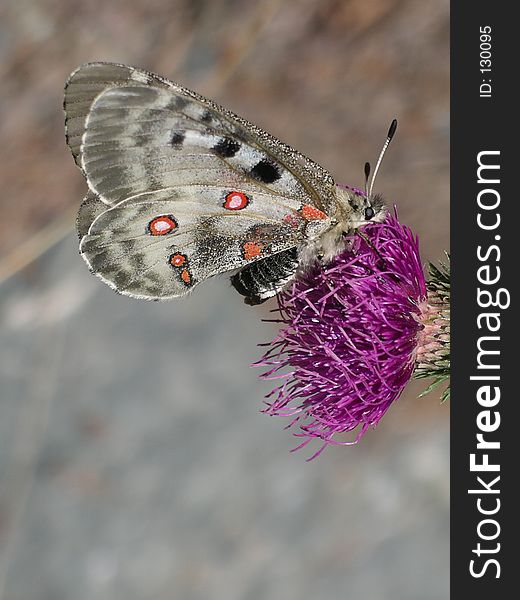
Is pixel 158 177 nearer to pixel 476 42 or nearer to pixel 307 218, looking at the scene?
pixel 307 218

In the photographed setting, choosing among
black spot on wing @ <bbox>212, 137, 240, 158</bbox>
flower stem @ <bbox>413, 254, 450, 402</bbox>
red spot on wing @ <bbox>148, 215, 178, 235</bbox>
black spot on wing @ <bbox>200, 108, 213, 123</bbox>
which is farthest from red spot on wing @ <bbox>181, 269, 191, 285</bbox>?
flower stem @ <bbox>413, 254, 450, 402</bbox>

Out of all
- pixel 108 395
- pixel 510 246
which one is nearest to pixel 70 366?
pixel 108 395

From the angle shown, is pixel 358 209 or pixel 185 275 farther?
pixel 185 275

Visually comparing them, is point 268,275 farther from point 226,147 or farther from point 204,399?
point 204,399

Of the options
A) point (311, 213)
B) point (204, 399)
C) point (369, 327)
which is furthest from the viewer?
point (204, 399)

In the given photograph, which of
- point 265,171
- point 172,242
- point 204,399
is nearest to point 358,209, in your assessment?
point 265,171
